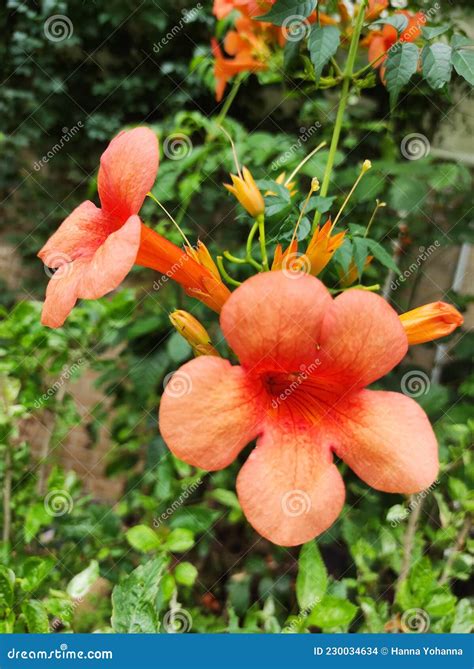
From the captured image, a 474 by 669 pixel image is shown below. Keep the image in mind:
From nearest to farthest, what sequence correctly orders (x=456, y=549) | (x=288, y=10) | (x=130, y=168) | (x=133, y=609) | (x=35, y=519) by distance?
(x=130, y=168)
(x=288, y=10)
(x=133, y=609)
(x=35, y=519)
(x=456, y=549)

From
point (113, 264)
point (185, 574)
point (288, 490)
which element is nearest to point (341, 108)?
point (113, 264)

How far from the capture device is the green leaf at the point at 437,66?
1028 mm

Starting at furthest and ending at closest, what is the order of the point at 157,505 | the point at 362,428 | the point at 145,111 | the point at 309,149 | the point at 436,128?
the point at 145,111
the point at 436,128
the point at 309,149
the point at 157,505
the point at 362,428

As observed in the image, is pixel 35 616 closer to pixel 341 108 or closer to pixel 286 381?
pixel 286 381

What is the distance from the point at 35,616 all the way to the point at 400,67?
1.23 meters

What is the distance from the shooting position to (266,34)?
1574mm

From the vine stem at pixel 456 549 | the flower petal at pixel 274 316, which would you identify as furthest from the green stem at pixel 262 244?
the vine stem at pixel 456 549

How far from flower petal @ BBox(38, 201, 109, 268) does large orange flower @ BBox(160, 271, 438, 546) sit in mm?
373

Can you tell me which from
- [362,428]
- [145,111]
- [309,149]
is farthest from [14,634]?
[145,111]

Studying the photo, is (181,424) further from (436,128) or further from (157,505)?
(436,128)

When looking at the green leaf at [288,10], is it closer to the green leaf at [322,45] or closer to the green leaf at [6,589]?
the green leaf at [322,45]

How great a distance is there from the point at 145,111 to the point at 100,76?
1.45 feet

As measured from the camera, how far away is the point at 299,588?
132cm

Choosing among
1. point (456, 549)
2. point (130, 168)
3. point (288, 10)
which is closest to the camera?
point (130, 168)
